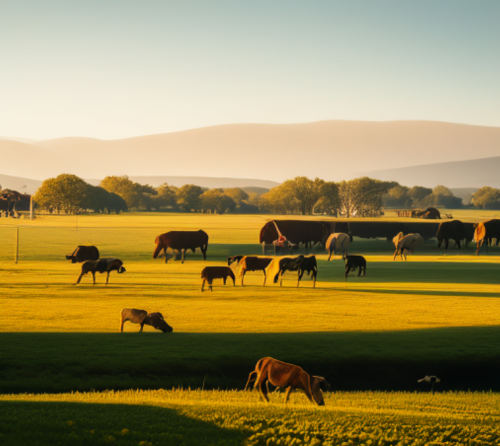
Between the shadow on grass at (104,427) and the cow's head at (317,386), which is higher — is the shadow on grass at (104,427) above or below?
below

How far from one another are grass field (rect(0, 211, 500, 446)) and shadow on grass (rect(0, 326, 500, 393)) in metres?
0.04

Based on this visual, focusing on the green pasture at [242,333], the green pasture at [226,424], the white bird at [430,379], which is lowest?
the white bird at [430,379]

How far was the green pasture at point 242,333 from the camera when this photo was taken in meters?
16.1

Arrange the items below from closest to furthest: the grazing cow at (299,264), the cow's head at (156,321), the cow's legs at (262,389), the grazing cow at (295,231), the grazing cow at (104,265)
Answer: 1. the cow's legs at (262,389)
2. the cow's head at (156,321)
3. the grazing cow at (104,265)
4. the grazing cow at (299,264)
5. the grazing cow at (295,231)

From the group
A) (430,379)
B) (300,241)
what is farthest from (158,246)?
(430,379)

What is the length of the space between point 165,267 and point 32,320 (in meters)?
26.1

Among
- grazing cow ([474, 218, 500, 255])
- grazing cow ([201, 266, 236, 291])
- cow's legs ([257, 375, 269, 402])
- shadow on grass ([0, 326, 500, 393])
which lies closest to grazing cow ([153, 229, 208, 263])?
grazing cow ([201, 266, 236, 291])

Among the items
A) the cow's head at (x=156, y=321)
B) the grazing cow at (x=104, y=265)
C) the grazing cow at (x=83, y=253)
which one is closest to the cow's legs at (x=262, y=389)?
the cow's head at (x=156, y=321)

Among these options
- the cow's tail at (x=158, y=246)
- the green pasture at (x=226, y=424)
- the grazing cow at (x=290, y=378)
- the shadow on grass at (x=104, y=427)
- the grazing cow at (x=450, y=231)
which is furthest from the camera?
the grazing cow at (x=450, y=231)

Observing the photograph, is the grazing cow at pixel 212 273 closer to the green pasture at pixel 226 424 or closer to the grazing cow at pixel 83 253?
the grazing cow at pixel 83 253

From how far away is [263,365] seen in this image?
1197cm

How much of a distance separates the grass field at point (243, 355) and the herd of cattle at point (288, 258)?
617 millimetres

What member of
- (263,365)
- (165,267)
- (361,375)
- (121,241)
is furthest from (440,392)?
(121,241)

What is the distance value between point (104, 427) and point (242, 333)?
394 inches
